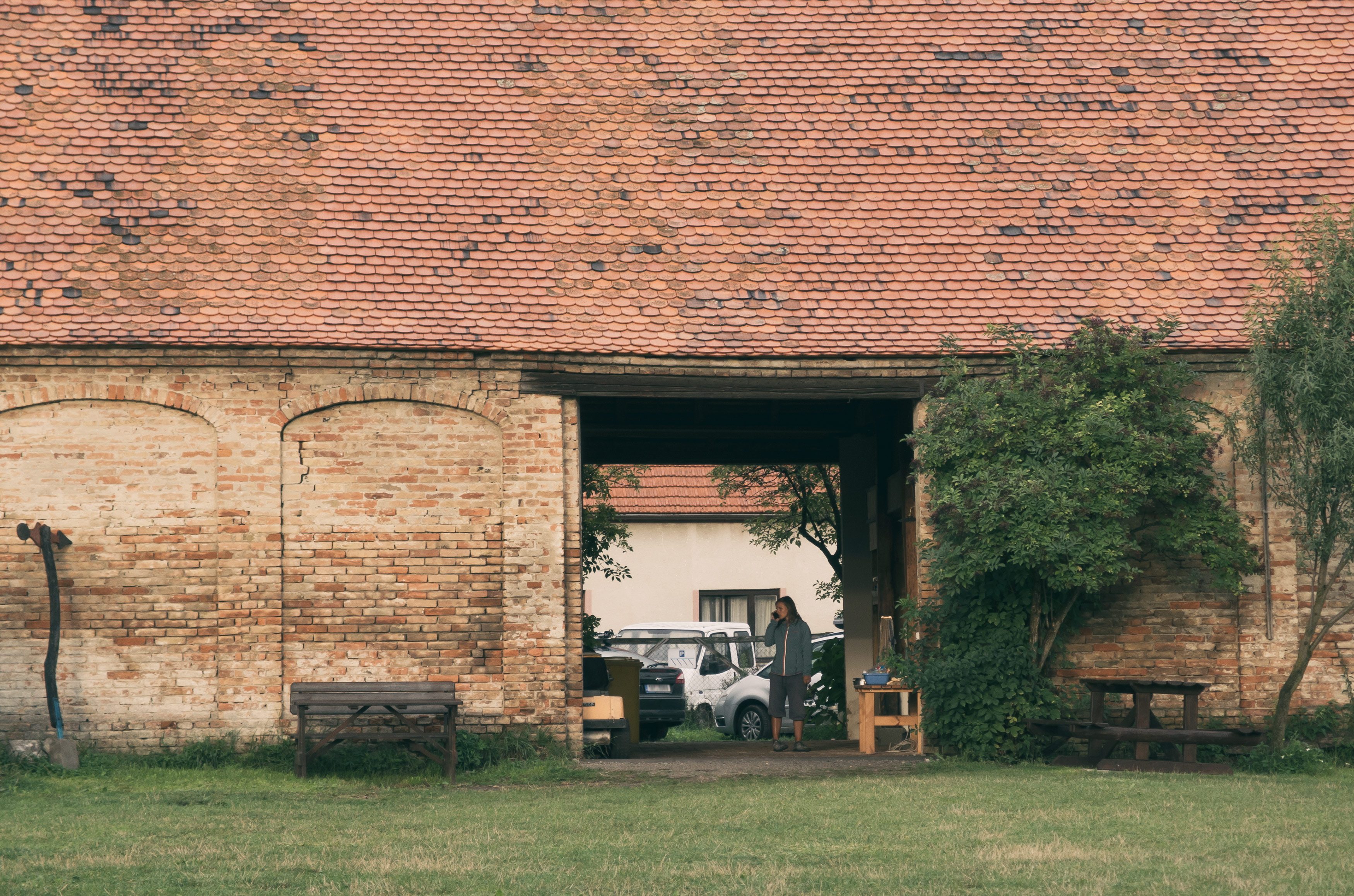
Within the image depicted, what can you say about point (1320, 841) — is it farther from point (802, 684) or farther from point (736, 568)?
point (736, 568)

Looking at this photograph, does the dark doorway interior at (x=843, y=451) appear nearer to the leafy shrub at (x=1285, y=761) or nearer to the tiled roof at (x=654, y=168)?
the tiled roof at (x=654, y=168)

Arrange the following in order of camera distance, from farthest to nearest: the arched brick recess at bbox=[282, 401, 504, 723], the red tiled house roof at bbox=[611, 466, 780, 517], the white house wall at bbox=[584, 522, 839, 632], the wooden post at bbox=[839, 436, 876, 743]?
the white house wall at bbox=[584, 522, 839, 632] < the red tiled house roof at bbox=[611, 466, 780, 517] < the wooden post at bbox=[839, 436, 876, 743] < the arched brick recess at bbox=[282, 401, 504, 723]

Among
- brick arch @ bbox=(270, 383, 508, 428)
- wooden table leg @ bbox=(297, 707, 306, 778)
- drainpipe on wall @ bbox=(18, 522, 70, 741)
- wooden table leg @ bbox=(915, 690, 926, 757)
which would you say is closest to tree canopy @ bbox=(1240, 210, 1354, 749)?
wooden table leg @ bbox=(915, 690, 926, 757)

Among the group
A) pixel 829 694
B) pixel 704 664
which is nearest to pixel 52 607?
pixel 829 694

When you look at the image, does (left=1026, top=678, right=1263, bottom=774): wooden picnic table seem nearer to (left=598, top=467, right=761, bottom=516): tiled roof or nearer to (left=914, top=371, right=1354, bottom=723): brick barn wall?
(left=914, top=371, right=1354, bottom=723): brick barn wall

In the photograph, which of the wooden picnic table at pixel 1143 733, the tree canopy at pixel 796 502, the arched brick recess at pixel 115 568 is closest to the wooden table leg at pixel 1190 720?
the wooden picnic table at pixel 1143 733

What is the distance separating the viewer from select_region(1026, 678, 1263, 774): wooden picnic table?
41.7 ft

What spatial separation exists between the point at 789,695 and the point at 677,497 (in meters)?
15.9

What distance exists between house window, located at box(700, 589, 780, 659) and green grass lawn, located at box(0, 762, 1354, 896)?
19.2 meters

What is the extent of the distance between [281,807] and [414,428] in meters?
4.12

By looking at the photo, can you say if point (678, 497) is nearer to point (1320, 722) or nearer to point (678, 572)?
point (678, 572)

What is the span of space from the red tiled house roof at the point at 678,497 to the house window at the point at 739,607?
6.39 ft

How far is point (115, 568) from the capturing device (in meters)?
13.5

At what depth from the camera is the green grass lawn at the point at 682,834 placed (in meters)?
8.06
